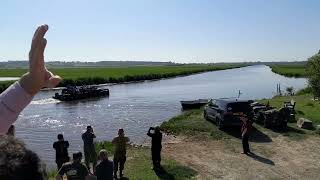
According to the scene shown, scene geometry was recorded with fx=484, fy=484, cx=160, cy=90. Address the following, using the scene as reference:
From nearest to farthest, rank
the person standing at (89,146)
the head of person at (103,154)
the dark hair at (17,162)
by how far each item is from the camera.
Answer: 1. the dark hair at (17,162)
2. the head of person at (103,154)
3. the person standing at (89,146)

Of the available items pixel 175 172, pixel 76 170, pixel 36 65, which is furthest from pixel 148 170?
pixel 36 65

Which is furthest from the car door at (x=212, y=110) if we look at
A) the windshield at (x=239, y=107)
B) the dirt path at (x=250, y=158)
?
the dirt path at (x=250, y=158)

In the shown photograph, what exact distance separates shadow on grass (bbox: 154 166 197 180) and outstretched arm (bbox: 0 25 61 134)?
43.8 ft

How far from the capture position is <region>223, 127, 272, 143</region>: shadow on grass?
69.7ft

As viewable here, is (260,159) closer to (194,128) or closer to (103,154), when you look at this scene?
(194,128)

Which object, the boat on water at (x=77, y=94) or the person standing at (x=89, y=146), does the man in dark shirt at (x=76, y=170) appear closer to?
the person standing at (x=89, y=146)

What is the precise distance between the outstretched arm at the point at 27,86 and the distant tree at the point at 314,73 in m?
31.5

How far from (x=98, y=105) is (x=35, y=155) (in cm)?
4395

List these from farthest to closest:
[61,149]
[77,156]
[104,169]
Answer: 1. [61,149]
2. [104,169]
3. [77,156]

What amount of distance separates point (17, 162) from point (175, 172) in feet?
47.8

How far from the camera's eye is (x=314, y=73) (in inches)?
1260

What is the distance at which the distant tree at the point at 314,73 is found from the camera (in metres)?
31.8

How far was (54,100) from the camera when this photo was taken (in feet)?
Result: 165

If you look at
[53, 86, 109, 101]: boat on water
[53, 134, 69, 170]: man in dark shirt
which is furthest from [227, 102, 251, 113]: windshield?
[53, 86, 109, 101]: boat on water
